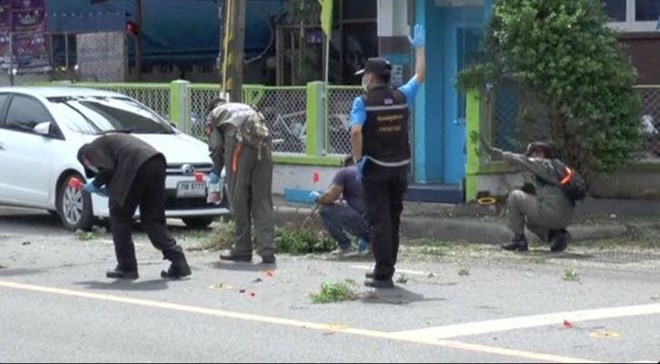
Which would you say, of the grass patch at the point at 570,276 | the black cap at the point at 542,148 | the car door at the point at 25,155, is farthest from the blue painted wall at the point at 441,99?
the grass patch at the point at 570,276

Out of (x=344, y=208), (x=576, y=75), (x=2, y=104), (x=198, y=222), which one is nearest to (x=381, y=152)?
(x=344, y=208)

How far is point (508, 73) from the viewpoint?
669 inches

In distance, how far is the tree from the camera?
16.5 meters

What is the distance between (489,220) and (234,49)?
337 centimetres

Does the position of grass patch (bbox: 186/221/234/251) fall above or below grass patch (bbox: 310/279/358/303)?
below

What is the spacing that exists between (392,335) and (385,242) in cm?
190

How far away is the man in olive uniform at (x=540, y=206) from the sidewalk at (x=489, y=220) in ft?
1.91

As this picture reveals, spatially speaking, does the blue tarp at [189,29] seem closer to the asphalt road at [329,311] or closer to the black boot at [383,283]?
the asphalt road at [329,311]

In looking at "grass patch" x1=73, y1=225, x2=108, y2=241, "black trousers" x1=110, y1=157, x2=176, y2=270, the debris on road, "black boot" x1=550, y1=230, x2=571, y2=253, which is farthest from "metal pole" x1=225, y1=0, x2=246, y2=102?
"black boot" x1=550, y1=230, x2=571, y2=253

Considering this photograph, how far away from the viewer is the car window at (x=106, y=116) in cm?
1766

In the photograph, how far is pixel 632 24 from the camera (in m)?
18.6

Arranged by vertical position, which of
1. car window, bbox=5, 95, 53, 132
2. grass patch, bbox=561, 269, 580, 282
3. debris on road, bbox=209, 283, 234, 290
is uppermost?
car window, bbox=5, 95, 53, 132

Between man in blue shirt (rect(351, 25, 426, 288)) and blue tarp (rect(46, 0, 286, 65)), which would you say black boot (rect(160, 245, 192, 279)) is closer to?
man in blue shirt (rect(351, 25, 426, 288))

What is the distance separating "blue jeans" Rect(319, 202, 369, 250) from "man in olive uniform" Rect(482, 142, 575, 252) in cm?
152
